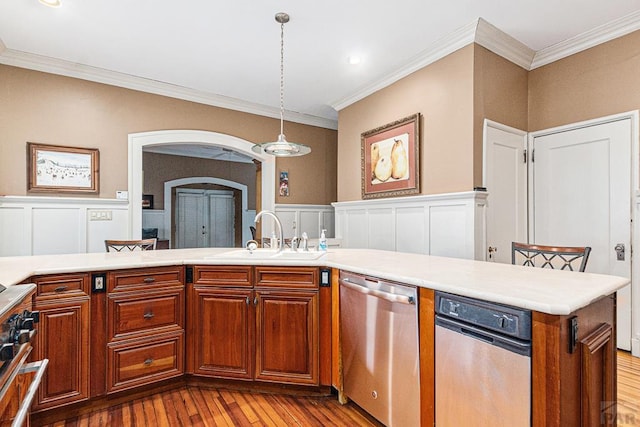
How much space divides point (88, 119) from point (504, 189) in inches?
171

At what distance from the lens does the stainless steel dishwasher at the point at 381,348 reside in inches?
63.1

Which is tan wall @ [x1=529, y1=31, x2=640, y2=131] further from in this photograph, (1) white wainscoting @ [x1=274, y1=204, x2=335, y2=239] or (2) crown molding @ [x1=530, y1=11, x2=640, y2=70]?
(1) white wainscoting @ [x1=274, y1=204, x2=335, y2=239]

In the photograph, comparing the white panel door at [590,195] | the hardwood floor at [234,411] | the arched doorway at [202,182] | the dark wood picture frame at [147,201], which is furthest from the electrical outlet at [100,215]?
the white panel door at [590,195]

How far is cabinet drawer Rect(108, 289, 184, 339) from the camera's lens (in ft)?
6.82

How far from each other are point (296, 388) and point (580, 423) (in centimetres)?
153

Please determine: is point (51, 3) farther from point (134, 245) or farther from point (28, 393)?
point (28, 393)

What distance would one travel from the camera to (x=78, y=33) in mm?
2965

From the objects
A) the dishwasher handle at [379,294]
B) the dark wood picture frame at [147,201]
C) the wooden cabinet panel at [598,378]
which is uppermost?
the dark wood picture frame at [147,201]

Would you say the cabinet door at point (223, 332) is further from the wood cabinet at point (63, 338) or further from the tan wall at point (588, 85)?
the tan wall at point (588, 85)

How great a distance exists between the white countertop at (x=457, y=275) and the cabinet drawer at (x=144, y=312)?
0.68 feet

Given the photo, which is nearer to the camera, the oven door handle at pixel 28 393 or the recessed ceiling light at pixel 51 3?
the oven door handle at pixel 28 393

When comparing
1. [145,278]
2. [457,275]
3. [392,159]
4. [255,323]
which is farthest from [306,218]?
[457,275]

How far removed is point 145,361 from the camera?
216 centimetres

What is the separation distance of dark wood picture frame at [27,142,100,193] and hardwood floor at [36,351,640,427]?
97.8 inches
